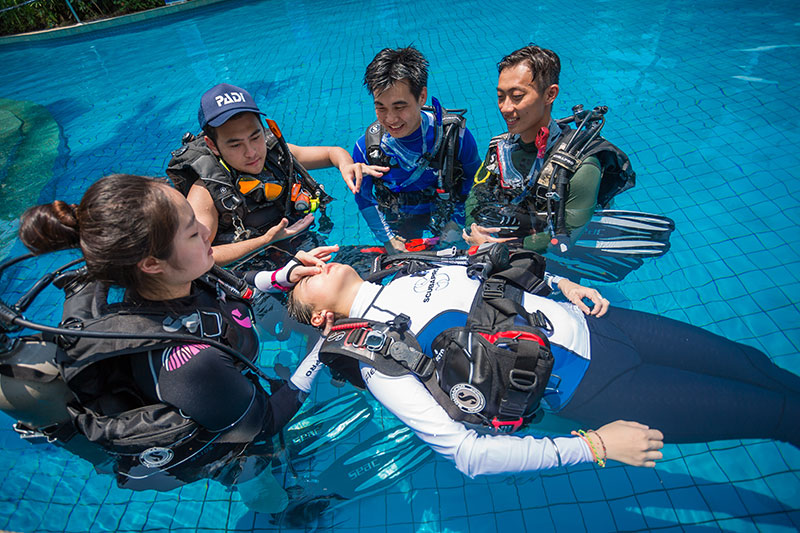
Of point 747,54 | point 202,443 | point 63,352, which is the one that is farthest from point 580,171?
point 747,54

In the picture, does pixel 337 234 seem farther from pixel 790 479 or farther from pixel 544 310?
pixel 790 479

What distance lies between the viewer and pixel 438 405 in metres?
1.82

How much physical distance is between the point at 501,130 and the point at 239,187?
4.25 metres

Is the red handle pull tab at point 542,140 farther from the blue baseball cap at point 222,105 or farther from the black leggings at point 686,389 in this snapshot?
the blue baseball cap at point 222,105

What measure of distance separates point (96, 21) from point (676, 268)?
689 inches

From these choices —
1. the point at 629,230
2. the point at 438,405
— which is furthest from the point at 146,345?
the point at 629,230

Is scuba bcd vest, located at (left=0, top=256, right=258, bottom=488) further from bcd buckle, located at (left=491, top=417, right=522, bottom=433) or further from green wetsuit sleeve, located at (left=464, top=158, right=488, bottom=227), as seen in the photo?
green wetsuit sleeve, located at (left=464, top=158, right=488, bottom=227)

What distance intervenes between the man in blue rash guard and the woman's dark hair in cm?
164

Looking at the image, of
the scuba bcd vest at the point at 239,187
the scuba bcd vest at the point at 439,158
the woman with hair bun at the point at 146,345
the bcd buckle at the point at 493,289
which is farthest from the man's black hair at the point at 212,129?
the bcd buckle at the point at 493,289

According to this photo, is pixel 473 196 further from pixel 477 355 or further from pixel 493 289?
pixel 477 355

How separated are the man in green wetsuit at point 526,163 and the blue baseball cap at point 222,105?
1.70 meters

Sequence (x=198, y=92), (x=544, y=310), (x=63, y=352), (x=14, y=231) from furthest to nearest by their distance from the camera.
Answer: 1. (x=198, y=92)
2. (x=14, y=231)
3. (x=544, y=310)
4. (x=63, y=352)

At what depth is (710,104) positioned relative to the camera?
18.4ft

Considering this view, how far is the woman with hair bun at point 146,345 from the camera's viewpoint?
56.9 inches
